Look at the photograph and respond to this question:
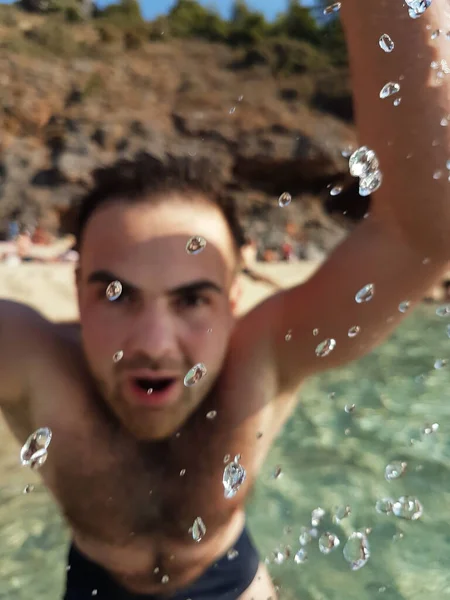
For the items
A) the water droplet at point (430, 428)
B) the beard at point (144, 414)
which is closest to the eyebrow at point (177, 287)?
the beard at point (144, 414)

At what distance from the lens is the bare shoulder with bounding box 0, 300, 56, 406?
0.56 m

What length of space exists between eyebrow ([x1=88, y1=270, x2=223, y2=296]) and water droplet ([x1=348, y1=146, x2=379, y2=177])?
189 millimetres

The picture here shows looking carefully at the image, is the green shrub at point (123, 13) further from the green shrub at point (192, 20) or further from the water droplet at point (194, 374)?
the water droplet at point (194, 374)

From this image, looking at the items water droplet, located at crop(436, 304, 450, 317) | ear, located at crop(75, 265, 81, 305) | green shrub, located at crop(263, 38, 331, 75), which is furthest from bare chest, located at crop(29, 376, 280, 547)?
green shrub, located at crop(263, 38, 331, 75)

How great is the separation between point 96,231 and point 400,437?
98 centimetres

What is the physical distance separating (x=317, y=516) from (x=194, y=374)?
581 millimetres

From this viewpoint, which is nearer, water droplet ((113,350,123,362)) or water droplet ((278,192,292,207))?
water droplet ((113,350,123,362))

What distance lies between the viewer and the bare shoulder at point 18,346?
0.56 meters

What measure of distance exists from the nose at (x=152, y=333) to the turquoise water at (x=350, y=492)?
421 millimetres

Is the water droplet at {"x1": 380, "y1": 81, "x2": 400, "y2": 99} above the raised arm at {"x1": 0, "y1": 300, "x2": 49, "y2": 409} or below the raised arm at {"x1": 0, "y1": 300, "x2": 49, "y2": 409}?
above

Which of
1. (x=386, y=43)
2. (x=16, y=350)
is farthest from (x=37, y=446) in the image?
(x=386, y=43)

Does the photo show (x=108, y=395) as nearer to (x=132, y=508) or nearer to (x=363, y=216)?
(x=132, y=508)

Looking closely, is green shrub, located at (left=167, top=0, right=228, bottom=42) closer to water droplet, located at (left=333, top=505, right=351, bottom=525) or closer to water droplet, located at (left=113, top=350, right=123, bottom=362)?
water droplet, located at (left=113, top=350, right=123, bottom=362)

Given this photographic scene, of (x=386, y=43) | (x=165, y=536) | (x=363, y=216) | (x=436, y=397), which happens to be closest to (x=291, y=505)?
(x=165, y=536)
